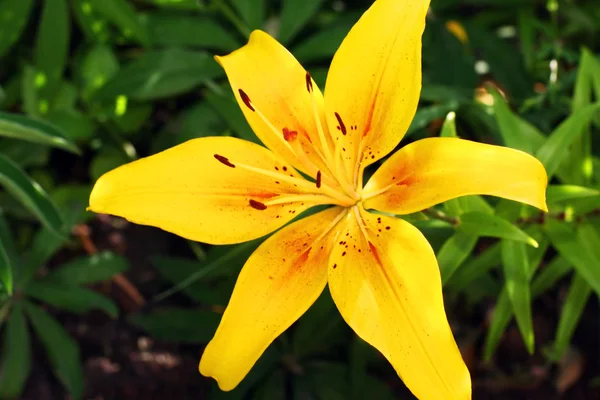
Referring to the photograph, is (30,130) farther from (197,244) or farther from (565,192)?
(565,192)

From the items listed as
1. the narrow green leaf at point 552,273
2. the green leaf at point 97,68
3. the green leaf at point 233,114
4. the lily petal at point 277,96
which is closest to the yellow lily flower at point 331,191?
the lily petal at point 277,96

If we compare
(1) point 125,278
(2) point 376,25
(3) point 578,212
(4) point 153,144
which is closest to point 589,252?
(3) point 578,212

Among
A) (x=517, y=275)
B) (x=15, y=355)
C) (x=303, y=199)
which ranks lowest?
(x=15, y=355)

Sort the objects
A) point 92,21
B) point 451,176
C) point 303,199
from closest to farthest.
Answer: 1. point 451,176
2. point 303,199
3. point 92,21

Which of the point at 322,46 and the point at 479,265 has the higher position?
the point at 322,46

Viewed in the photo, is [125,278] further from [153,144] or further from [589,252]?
[589,252]

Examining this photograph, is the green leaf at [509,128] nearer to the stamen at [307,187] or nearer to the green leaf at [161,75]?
the stamen at [307,187]

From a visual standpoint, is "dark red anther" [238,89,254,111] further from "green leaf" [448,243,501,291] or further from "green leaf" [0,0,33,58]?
"green leaf" [0,0,33,58]

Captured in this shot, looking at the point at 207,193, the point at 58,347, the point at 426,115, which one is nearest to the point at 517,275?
the point at 426,115
